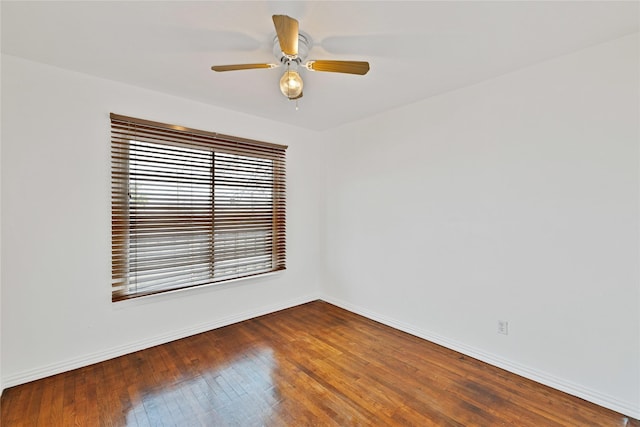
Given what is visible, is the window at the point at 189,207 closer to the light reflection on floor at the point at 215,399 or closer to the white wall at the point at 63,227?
the white wall at the point at 63,227

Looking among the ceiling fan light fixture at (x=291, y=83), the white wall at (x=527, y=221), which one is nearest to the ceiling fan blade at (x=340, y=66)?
the ceiling fan light fixture at (x=291, y=83)

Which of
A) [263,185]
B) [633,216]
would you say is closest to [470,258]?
[633,216]

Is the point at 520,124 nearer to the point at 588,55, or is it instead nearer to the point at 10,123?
the point at 588,55

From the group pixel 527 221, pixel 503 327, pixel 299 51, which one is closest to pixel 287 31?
pixel 299 51

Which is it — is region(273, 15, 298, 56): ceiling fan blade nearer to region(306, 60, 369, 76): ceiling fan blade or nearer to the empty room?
the empty room

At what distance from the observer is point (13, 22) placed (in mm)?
1719

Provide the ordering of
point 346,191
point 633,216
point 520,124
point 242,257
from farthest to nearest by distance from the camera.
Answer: point 346,191, point 242,257, point 520,124, point 633,216

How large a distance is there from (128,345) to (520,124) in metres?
3.92

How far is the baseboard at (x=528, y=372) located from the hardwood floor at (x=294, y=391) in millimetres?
53

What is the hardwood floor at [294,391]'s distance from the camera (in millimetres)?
1811

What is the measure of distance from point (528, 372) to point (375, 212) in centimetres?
200

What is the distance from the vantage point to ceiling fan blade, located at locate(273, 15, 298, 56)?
145 centimetres

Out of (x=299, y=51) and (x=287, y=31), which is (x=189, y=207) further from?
(x=287, y=31)

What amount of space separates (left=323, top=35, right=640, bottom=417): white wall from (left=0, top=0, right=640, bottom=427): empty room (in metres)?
0.01
